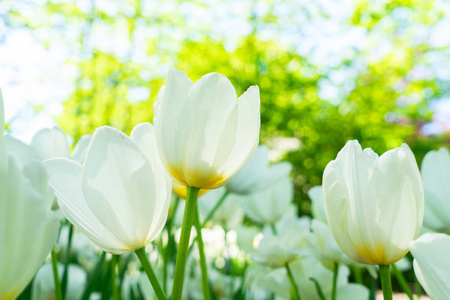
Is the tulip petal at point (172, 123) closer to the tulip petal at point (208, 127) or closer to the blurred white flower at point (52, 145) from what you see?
the tulip petal at point (208, 127)

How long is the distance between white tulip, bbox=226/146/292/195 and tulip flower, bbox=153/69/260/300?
54 cm

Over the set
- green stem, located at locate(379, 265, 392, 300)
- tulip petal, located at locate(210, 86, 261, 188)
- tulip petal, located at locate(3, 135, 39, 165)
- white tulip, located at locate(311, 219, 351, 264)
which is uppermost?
tulip petal, located at locate(210, 86, 261, 188)

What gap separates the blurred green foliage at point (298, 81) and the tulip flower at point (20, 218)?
291 inches

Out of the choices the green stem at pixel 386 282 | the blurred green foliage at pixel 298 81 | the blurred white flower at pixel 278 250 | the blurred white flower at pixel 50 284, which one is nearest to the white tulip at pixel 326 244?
the blurred white flower at pixel 278 250

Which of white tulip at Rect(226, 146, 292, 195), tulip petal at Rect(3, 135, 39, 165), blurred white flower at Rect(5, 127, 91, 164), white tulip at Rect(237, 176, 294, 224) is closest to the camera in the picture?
tulip petal at Rect(3, 135, 39, 165)

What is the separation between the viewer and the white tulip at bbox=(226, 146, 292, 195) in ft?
3.28

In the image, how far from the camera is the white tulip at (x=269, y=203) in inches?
47.3

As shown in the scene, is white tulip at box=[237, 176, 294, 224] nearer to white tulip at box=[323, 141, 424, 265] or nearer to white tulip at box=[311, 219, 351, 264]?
white tulip at box=[311, 219, 351, 264]

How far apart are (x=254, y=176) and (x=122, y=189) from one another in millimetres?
634

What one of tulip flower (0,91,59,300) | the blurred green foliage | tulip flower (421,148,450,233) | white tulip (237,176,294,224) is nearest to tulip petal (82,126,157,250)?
tulip flower (0,91,59,300)

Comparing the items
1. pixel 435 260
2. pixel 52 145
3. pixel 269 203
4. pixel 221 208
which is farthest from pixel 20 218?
pixel 221 208

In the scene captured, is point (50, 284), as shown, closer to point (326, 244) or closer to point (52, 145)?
point (52, 145)

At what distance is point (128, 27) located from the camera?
771cm

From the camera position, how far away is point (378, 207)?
41cm
